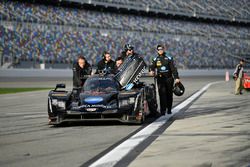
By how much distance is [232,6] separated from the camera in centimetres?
6900

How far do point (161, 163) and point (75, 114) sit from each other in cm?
428

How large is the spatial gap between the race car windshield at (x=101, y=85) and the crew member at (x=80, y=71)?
57.2 inches

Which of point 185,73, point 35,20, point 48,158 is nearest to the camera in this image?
point 48,158

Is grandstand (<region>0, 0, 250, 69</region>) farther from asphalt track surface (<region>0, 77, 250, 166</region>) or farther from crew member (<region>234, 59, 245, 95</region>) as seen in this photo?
asphalt track surface (<region>0, 77, 250, 166</region>)

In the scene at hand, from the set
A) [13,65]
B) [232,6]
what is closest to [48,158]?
[13,65]

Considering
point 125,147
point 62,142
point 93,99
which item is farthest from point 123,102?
point 125,147

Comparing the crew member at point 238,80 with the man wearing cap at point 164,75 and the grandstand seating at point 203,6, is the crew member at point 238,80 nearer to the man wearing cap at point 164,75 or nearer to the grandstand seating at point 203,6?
the man wearing cap at point 164,75

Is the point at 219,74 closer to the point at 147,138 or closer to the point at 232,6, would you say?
the point at 232,6

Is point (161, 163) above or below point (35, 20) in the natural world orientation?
below

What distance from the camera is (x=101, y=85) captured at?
35.4 feet

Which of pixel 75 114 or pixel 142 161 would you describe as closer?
pixel 142 161

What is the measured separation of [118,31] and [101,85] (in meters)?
40.9

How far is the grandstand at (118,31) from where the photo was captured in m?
41.4

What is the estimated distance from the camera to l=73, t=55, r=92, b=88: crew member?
12.4 metres
